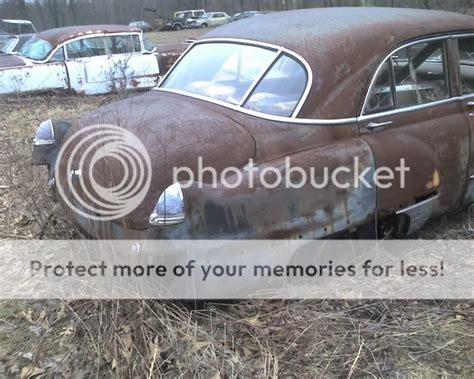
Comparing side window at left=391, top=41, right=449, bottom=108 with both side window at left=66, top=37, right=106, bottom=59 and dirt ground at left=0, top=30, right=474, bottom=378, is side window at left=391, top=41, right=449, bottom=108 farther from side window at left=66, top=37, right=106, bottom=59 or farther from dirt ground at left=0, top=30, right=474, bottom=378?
side window at left=66, top=37, right=106, bottom=59

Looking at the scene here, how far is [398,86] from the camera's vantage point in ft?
12.7

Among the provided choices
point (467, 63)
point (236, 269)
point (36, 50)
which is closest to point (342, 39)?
point (467, 63)

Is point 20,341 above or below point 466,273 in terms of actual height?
above

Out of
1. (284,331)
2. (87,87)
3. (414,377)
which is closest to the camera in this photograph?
(414,377)

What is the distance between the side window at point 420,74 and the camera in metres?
3.88

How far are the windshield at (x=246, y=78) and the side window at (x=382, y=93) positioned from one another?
0.50 meters

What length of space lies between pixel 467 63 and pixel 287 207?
7.30ft

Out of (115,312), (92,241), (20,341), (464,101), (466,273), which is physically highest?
(464,101)

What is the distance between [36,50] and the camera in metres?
10.4

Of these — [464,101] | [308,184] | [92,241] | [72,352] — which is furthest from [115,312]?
[464,101]

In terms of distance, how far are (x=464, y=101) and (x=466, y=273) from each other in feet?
4.34

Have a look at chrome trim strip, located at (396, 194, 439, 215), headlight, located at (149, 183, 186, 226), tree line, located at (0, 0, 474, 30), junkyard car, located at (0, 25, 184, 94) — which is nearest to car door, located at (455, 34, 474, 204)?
chrome trim strip, located at (396, 194, 439, 215)

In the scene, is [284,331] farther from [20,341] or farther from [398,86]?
[398,86]

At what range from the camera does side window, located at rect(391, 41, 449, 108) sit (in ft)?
12.7
